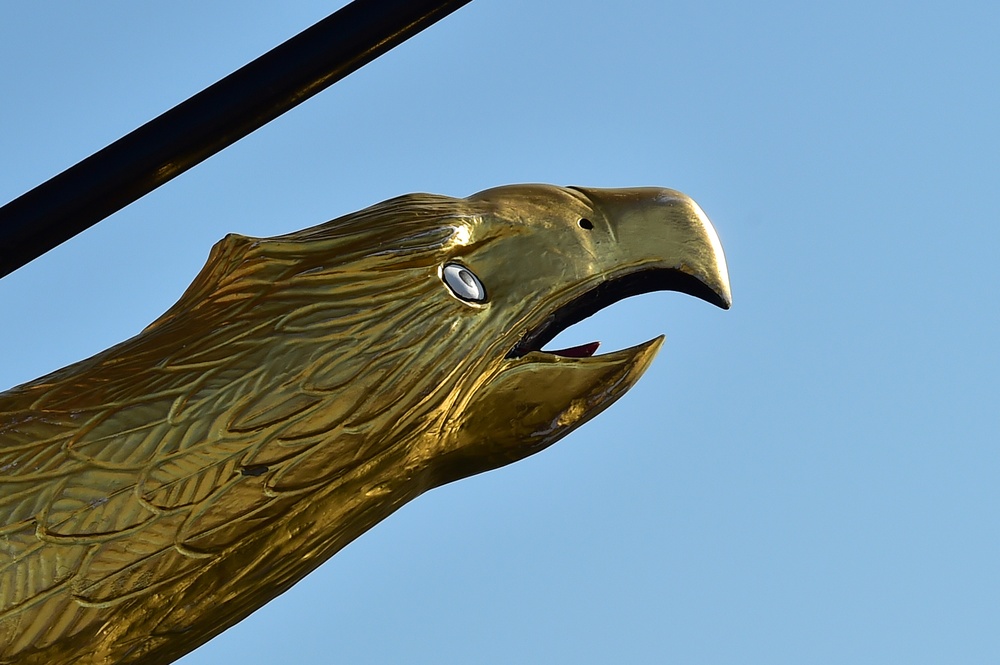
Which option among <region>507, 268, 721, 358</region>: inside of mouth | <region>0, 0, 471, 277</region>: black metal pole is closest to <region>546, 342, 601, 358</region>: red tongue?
<region>507, 268, 721, 358</region>: inside of mouth

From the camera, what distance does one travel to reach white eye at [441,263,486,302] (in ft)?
8.66

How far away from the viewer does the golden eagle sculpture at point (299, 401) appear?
2.46m

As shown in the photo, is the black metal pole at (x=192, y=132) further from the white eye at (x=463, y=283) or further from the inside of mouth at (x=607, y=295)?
the inside of mouth at (x=607, y=295)

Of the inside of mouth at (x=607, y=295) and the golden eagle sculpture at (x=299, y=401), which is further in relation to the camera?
the inside of mouth at (x=607, y=295)

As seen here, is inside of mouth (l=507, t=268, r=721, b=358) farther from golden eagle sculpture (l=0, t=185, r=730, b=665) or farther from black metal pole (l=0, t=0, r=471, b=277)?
black metal pole (l=0, t=0, r=471, b=277)

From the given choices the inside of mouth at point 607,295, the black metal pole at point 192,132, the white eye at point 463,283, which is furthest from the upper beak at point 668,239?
the black metal pole at point 192,132

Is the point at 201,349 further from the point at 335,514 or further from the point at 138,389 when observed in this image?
the point at 335,514

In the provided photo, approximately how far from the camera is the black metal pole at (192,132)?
261 cm

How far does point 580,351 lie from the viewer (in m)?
2.74

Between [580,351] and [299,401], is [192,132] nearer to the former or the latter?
[299,401]

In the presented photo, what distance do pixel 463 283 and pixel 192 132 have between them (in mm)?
400

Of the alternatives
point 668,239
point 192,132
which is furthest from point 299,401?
point 668,239

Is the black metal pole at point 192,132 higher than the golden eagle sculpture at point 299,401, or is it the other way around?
the black metal pole at point 192,132

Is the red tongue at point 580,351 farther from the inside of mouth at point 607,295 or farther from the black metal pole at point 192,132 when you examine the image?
the black metal pole at point 192,132
